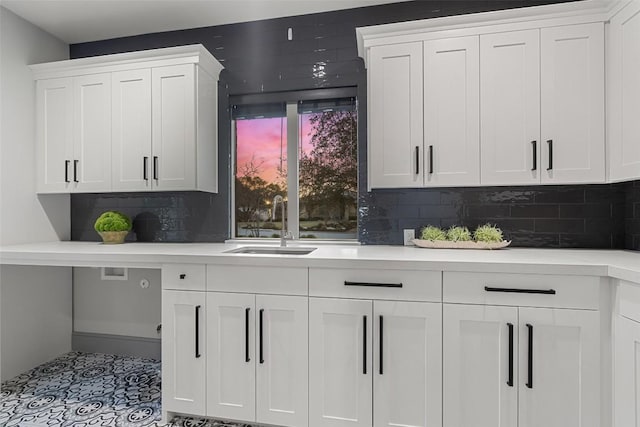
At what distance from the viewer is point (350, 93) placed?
8.73ft

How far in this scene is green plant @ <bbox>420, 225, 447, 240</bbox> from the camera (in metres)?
2.30

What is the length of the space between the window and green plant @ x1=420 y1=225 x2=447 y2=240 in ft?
1.85

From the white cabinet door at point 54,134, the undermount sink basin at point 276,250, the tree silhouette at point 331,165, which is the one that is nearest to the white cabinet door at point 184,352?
the undermount sink basin at point 276,250

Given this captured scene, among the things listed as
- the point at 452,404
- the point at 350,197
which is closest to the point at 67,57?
the point at 350,197

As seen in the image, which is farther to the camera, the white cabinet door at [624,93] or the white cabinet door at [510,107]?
the white cabinet door at [510,107]

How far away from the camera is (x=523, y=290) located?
165 centimetres

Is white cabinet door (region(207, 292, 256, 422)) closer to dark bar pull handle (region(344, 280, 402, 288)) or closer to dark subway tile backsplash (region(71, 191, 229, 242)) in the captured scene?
dark bar pull handle (region(344, 280, 402, 288))

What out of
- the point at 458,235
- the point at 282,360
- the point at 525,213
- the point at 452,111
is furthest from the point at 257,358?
the point at 525,213

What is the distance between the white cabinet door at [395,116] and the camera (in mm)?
2176

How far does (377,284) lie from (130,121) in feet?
6.92

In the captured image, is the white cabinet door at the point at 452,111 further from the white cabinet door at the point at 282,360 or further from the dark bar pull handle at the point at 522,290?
the white cabinet door at the point at 282,360

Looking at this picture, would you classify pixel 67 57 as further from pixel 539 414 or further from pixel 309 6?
pixel 539 414

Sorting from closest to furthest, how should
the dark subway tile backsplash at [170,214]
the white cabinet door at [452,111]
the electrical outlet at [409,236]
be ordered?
1. the white cabinet door at [452,111]
2. the electrical outlet at [409,236]
3. the dark subway tile backsplash at [170,214]

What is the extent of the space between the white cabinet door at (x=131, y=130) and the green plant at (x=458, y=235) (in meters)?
2.11
